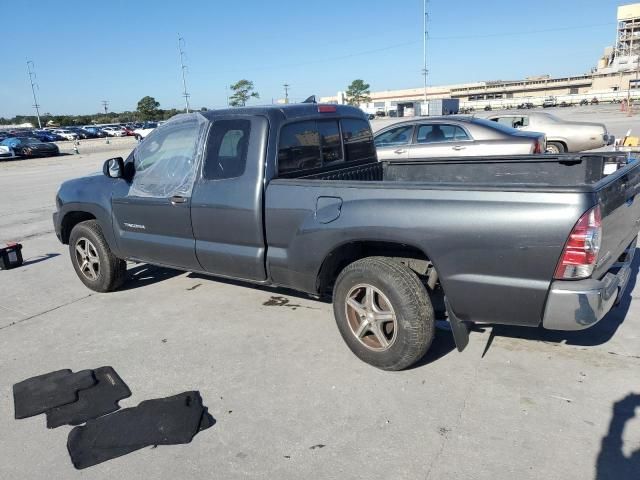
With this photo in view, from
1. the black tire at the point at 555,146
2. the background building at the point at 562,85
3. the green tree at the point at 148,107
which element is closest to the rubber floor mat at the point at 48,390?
the black tire at the point at 555,146

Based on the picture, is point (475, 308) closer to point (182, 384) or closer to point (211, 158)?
point (182, 384)

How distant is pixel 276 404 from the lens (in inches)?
130

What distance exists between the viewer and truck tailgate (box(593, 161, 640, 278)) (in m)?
2.92

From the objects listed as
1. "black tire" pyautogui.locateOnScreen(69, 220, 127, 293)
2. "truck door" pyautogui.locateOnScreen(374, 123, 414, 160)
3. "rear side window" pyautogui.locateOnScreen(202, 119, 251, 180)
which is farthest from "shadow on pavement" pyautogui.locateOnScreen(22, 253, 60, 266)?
"truck door" pyautogui.locateOnScreen(374, 123, 414, 160)

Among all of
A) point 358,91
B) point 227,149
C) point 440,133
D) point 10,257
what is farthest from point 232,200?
point 358,91

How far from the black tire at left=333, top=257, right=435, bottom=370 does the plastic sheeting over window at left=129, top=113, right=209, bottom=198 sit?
1769 mm

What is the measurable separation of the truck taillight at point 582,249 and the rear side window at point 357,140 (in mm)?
2552

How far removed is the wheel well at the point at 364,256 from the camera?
3.60 m

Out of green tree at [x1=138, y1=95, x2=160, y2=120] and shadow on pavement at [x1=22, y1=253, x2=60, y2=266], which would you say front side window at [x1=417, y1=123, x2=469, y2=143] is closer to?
shadow on pavement at [x1=22, y1=253, x2=60, y2=266]

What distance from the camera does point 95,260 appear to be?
5555 mm

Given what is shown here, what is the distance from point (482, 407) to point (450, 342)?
0.94 meters

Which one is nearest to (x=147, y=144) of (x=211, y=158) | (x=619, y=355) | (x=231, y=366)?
(x=211, y=158)

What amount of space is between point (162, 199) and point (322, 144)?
5.13 ft

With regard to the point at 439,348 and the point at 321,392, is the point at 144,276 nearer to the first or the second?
the point at 321,392
